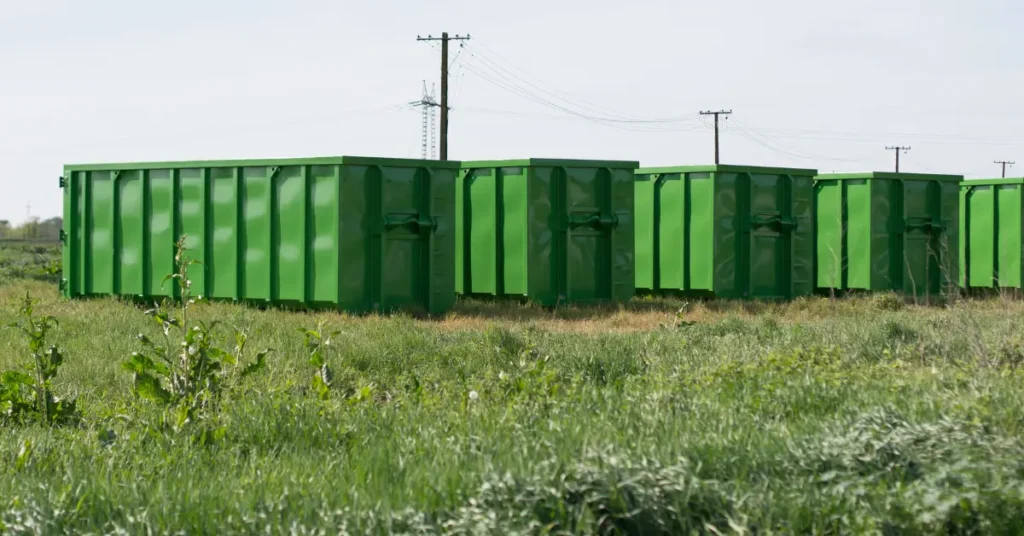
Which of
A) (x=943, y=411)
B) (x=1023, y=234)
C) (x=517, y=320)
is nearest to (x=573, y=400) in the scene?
(x=943, y=411)

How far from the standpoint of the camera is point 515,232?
16.1 meters

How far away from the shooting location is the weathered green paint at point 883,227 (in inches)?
754

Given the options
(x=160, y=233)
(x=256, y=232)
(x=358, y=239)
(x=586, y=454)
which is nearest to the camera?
(x=586, y=454)

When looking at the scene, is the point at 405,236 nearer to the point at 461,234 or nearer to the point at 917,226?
the point at 461,234

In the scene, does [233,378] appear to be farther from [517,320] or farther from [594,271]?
[594,271]

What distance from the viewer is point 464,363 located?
9984 mm

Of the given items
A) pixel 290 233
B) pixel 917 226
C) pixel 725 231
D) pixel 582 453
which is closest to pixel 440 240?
pixel 290 233

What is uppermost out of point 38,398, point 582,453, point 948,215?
point 948,215

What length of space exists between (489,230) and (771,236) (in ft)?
15.2

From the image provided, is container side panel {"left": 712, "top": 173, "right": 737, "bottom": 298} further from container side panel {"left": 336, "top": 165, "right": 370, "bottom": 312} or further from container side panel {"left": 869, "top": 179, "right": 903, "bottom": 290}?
container side panel {"left": 336, "top": 165, "right": 370, "bottom": 312}

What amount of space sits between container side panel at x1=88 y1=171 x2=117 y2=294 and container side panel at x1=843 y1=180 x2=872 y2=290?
1160 centimetres

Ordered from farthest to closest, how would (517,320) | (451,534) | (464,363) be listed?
(517,320), (464,363), (451,534)

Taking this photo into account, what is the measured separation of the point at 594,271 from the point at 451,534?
12.1 metres

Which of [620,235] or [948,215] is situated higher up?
[948,215]
